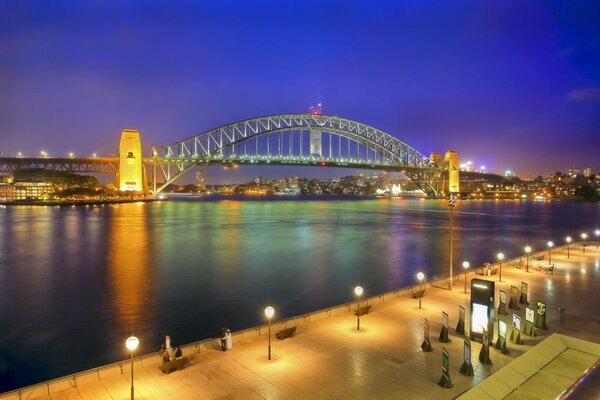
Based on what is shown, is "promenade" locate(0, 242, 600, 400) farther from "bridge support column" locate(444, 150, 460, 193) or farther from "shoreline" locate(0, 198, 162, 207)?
"bridge support column" locate(444, 150, 460, 193)

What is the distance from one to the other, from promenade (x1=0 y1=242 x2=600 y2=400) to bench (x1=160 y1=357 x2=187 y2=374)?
119 mm

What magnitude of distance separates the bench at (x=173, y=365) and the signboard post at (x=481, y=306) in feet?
24.2

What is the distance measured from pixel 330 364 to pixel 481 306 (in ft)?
14.5

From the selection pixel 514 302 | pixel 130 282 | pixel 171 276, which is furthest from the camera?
pixel 171 276

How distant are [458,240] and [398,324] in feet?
105

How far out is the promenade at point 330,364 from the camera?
8227mm

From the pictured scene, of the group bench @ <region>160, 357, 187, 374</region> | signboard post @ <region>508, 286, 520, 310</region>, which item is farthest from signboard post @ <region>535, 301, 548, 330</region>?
bench @ <region>160, 357, 187, 374</region>

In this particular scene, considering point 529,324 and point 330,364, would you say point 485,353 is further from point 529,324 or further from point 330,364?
point 330,364

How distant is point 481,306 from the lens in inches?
428

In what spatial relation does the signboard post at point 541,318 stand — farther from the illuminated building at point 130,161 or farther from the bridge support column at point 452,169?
the bridge support column at point 452,169

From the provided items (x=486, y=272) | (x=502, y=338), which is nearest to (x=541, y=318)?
(x=502, y=338)

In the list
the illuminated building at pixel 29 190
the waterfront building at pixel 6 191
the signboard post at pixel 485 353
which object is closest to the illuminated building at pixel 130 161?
the illuminated building at pixel 29 190

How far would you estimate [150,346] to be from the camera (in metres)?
13.7

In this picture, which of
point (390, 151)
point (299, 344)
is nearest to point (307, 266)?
point (299, 344)
